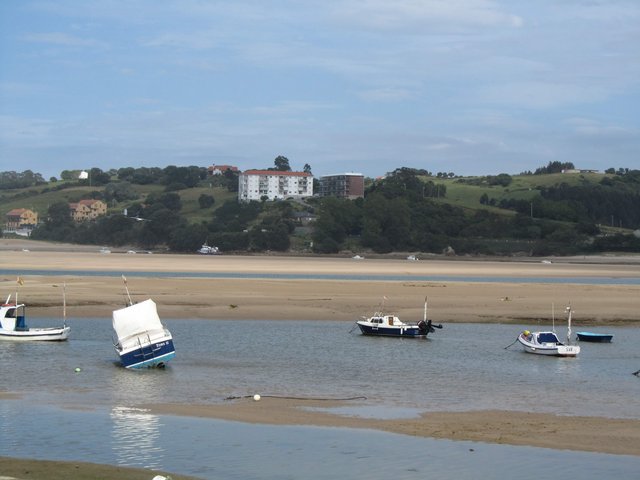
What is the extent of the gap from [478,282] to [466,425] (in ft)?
166

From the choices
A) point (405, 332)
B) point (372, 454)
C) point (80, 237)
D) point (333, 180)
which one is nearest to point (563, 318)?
point (405, 332)

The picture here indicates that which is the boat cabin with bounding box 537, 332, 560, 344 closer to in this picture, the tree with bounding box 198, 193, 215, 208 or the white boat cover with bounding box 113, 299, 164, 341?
the white boat cover with bounding box 113, 299, 164, 341

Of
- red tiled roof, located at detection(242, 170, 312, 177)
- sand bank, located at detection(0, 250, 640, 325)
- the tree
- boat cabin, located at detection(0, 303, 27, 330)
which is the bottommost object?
sand bank, located at detection(0, 250, 640, 325)

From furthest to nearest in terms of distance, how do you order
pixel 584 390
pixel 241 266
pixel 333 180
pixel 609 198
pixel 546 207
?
pixel 333 180
pixel 609 198
pixel 546 207
pixel 241 266
pixel 584 390

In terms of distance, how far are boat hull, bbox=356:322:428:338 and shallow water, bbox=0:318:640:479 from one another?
417 mm

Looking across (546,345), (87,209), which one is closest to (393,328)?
(546,345)

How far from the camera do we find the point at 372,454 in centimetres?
1973

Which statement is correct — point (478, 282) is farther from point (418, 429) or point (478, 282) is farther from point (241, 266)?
point (418, 429)

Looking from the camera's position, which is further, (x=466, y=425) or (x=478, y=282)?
(x=478, y=282)

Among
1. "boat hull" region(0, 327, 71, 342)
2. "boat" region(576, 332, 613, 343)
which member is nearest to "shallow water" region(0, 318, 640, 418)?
"boat hull" region(0, 327, 71, 342)

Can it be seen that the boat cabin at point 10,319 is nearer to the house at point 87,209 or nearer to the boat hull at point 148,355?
the boat hull at point 148,355

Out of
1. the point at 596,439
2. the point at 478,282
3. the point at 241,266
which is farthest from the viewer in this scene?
the point at 241,266

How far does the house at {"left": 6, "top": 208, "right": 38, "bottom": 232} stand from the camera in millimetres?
182250

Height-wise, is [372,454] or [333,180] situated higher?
[333,180]
